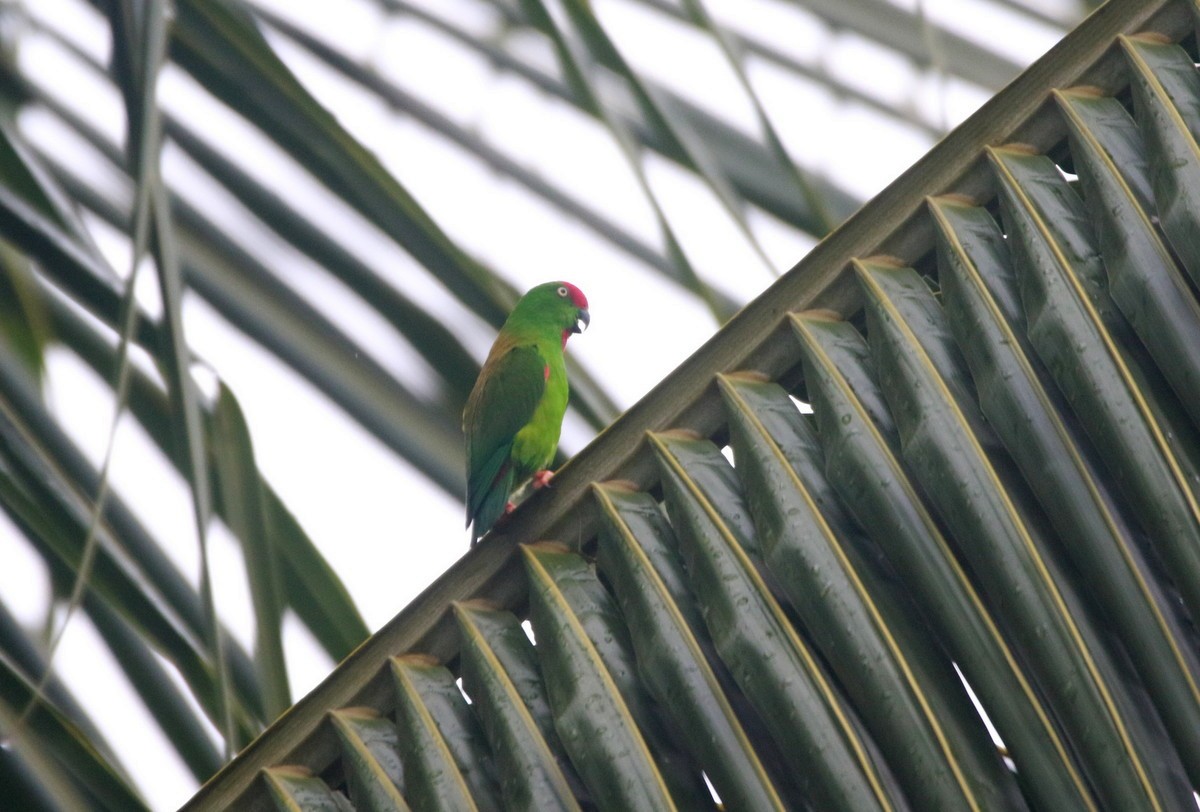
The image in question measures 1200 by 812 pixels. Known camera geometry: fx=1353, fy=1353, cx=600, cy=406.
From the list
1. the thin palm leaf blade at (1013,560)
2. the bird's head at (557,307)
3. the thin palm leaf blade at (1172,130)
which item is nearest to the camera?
Answer: the thin palm leaf blade at (1013,560)

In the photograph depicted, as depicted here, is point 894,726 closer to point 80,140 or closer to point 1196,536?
point 1196,536

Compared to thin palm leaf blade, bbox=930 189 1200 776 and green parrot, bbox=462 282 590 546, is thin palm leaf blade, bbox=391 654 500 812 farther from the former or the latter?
green parrot, bbox=462 282 590 546

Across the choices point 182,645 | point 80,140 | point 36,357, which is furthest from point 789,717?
point 80,140

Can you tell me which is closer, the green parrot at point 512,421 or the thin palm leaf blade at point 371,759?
the thin palm leaf blade at point 371,759

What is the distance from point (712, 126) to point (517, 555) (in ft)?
2.77

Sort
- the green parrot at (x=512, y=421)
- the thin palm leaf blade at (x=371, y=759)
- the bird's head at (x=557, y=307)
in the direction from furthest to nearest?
1. the bird's head at (x=557, y=307)
2. the green parrot at (x=512, y=421)
3. the thin palm leaf blade at (x=371, y=759)

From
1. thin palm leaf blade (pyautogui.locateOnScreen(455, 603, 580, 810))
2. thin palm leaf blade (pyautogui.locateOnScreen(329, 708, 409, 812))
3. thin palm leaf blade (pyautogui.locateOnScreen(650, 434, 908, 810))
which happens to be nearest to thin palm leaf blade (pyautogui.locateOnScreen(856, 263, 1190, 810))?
thin palm leaf blade (pyautogui.locateOnScreen(650, 434, 908, 810))

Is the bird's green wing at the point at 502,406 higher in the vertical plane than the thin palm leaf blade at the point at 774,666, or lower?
higher

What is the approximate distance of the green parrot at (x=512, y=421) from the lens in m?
3.07

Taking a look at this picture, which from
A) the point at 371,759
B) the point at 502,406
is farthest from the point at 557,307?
the point at 371,759

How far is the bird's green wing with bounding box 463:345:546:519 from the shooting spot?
3191mm

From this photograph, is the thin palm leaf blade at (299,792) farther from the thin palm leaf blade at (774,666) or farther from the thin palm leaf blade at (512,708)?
the thin palm leaf blade at (774,666)

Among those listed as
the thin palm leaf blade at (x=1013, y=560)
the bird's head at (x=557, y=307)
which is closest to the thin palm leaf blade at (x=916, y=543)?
the thin palm leaf blade at (x=1013, y=560)

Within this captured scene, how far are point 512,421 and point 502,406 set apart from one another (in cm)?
4
